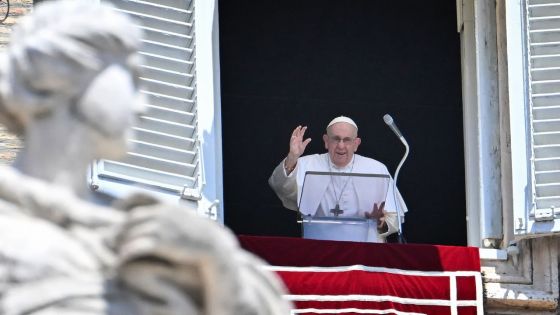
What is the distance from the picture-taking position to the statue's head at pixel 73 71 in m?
4.88

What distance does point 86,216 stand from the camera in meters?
4.84

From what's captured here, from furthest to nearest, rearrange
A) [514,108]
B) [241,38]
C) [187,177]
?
[241,38] < [514,108] < [187,177]

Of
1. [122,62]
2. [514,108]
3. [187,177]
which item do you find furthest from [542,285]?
[122,62]

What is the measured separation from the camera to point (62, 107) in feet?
16.1

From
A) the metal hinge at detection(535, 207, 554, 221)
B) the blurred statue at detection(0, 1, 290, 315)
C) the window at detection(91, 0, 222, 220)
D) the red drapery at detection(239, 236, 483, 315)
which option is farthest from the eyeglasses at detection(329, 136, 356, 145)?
the blurred statue at detection(0, 1, 290, 315)

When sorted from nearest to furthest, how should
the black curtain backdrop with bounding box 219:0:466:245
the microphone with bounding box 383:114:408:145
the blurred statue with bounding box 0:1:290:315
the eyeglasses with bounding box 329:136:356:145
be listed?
the blurred statue with bounding box 0:1:290:315 < the microphone with bounding box 383:114:408:145 < the eyeglasses with bounding box 329:136:356:145 < the black curtain backdrop with bounding box 219:0:466:245

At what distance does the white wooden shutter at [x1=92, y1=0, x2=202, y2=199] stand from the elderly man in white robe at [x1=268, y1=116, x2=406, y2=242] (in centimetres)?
114

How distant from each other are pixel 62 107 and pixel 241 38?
12825mm

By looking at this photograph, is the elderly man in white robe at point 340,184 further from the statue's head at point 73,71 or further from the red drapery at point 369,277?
the statue's head at point 73,71

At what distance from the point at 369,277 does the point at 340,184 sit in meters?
1.01

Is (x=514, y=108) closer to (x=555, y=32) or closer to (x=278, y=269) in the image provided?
(x=555, y=32)

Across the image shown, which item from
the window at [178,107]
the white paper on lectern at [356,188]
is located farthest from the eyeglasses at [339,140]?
the window at [178,107]

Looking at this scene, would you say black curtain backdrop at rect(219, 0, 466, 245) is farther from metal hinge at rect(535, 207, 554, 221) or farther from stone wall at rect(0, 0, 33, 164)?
stone wall at rect(0, 0, 33, 164)

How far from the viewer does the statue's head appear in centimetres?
488
